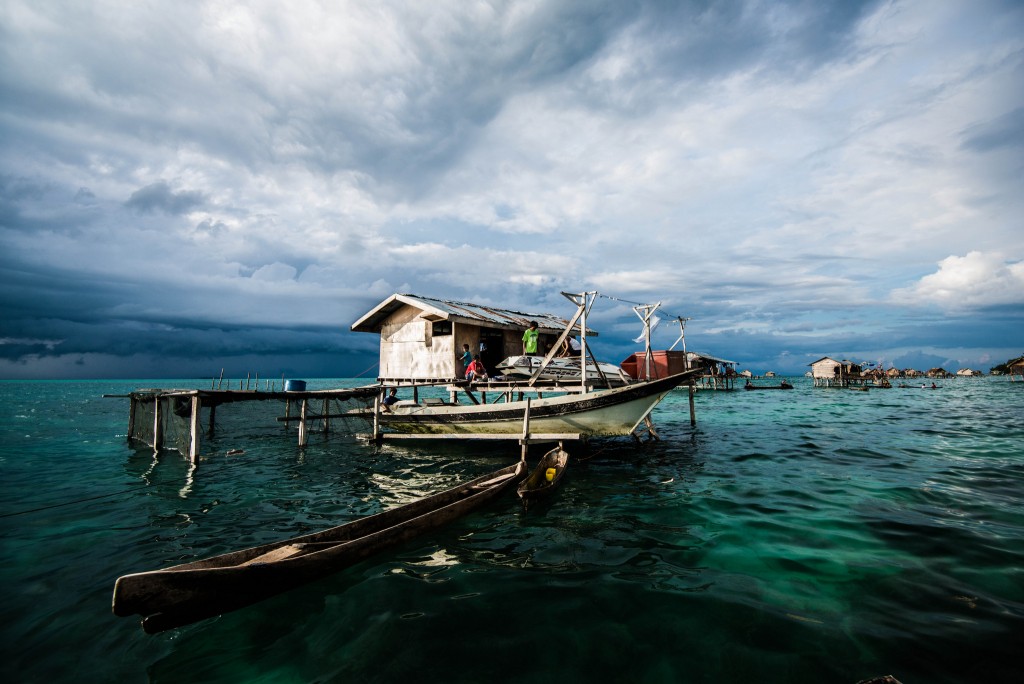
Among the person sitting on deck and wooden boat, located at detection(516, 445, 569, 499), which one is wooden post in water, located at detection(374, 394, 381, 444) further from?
wooden boat, located at detection(516, 445, 569, 499)

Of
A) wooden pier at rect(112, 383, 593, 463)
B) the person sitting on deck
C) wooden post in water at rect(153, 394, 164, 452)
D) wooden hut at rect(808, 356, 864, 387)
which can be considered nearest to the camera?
wooden pier at rect(112, 383, 593, 463)

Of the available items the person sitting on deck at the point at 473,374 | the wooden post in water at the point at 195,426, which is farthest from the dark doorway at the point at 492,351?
the wooden post in water at the point at 195,426

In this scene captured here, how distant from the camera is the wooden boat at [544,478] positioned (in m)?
10.1

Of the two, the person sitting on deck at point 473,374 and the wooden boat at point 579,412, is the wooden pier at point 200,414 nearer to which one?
the wooden boat at point 579,412

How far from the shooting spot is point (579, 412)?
15141mm

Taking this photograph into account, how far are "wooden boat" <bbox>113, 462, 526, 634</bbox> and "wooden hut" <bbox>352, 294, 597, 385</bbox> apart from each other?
38.1 feet

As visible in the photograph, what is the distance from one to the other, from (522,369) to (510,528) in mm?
9200

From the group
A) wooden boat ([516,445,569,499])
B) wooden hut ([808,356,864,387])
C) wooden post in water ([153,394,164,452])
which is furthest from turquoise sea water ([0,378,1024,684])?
wooden hut ([808,356,864,387])

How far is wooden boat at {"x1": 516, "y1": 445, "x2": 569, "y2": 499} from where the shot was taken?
10.1 meters

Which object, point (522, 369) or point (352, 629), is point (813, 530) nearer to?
point (352, 629)

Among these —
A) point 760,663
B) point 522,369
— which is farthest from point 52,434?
point 760,663

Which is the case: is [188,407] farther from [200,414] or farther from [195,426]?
[195,426]

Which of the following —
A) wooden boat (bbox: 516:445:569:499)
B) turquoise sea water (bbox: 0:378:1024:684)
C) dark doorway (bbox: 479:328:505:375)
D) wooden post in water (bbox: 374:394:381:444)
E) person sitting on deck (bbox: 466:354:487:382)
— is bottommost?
turquoise sea water (bbox: 0:378:1024:684)

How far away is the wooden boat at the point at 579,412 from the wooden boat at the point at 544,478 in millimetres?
2062
